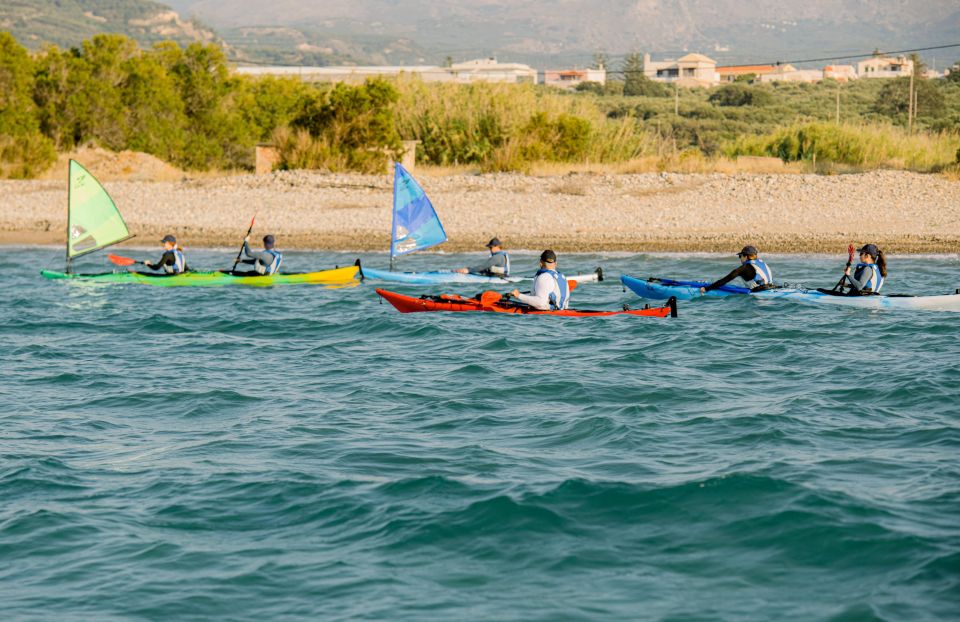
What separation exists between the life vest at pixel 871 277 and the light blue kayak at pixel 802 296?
112 millimetres

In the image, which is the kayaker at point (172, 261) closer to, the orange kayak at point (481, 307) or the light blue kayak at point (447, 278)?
the light blue kayak at point (447, 278)

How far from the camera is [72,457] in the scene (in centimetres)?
980

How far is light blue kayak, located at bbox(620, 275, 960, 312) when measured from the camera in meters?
15.8

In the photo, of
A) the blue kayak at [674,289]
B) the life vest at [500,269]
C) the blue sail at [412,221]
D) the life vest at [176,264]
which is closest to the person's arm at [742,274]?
the blue kayak at [674,289]

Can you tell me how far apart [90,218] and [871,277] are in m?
12.7

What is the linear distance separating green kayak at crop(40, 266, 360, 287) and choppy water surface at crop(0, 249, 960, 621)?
3.00 metres

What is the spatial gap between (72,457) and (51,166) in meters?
24.8

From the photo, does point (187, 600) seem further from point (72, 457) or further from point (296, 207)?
point (296, 207)

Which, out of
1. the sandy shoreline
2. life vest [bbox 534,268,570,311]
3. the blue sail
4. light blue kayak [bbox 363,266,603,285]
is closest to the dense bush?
the sandy shoreline

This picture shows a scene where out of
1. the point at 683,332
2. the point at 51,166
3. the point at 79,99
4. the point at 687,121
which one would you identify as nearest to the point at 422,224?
the point at 683,332

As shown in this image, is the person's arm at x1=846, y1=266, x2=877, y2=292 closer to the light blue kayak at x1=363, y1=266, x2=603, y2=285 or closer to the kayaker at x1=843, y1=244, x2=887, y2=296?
the kayaker at x1=843, y1=244, x2=887, y2=296

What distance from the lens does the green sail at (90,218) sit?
2042 cm

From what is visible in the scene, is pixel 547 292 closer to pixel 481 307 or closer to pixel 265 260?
pixel 481 307

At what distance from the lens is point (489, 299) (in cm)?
1628
